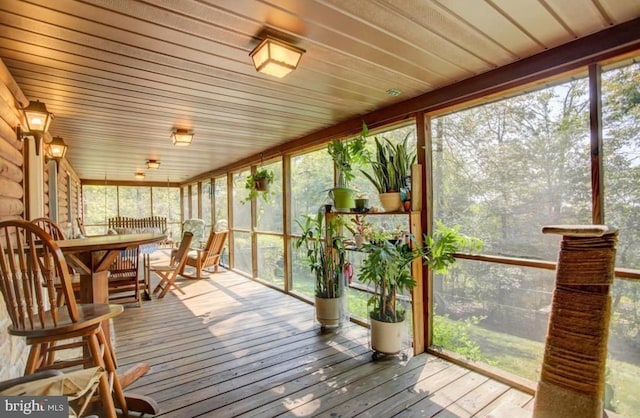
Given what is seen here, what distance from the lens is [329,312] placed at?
3.29 m

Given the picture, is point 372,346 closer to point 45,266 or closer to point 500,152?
point 500,152

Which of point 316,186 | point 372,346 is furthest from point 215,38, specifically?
point 316,186

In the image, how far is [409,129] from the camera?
10.4 feet

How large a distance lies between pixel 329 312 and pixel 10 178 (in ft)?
9.65

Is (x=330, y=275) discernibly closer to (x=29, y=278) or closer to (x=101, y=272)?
(x=101, y=272)

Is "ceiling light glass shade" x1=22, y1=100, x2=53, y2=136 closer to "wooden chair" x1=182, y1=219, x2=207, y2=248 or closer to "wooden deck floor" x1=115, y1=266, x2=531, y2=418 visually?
"wooden deck floor" x1=115, y1=266, x2=531, y2=418

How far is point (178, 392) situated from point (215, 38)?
2.30 metres

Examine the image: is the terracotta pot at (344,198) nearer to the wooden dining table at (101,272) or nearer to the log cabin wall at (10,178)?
the wooden dining table at (101,272)

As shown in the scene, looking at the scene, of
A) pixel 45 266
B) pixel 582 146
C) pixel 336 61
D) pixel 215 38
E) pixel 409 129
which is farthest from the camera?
pixel 409 129

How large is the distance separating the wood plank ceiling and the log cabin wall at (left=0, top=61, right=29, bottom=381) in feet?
0.45

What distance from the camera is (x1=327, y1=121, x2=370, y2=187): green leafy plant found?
3080mm

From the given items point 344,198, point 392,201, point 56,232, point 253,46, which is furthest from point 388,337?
point 56,232

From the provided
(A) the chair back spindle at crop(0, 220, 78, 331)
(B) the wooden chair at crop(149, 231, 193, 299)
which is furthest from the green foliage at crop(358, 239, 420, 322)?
(B) the wooden chair at crop(149, 231, 193, 299)

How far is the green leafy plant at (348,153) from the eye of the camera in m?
3.08
